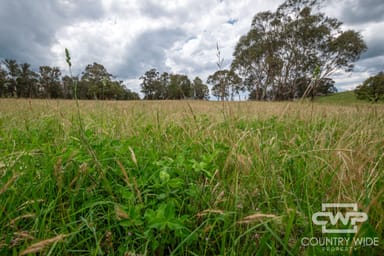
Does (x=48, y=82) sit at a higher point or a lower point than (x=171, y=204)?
higher

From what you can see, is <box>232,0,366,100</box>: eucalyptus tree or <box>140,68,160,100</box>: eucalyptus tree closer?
<box>140,68,160,100</box>: eucalyptus tree

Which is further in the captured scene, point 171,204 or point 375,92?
point 375,92

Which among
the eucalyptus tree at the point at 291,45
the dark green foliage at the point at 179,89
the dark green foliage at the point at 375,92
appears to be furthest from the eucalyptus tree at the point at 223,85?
the eucalyptus tree at the point at 291,45

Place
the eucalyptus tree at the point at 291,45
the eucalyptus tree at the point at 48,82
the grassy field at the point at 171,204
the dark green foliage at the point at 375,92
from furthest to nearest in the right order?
the eucalyptus tree at the point at 291,45 → the eucalyptus tree at the point at 48,82 → the dark green foliage at the point at 375,92 → the grassy field at the point at 171,204

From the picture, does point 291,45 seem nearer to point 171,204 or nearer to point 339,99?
point 339,99

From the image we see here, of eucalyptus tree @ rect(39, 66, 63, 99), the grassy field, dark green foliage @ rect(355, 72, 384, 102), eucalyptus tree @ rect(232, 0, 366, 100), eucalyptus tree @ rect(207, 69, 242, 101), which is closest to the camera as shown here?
the grassy field

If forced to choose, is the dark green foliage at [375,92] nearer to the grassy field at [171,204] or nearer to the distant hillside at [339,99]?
the distant hillside at [339,99]

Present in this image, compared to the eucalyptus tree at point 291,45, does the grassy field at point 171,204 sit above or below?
below

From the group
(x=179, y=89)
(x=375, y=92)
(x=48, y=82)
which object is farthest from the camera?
(x=48, y=82)

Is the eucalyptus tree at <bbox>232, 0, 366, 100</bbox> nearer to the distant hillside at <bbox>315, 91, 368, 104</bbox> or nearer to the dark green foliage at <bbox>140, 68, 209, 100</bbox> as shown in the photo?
the distant hillside at <bbox>315, 91, 368, 104</bbox>

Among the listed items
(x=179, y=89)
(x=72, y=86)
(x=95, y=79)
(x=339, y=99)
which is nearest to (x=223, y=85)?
(x=179, y=89)

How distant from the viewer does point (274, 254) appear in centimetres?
67

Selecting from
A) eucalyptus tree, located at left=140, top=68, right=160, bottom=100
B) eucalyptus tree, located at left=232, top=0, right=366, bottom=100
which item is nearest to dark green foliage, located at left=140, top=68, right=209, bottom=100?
eucalyptus tree, located at left=140, top=68, right=160, bottom=100

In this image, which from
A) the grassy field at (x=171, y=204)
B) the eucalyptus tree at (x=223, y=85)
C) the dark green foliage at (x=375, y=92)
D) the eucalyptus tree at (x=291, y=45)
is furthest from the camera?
the eucalyptus tree at (x=291, y=45)
